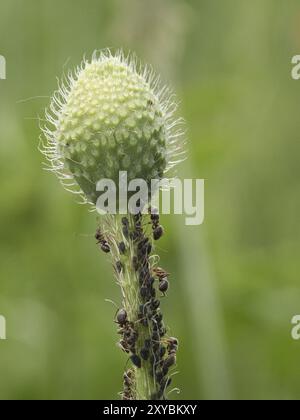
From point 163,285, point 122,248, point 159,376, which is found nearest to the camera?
point 159,376

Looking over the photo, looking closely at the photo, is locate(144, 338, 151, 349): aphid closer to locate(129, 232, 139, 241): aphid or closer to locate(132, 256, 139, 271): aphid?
locate(132, 256, 139, 271): aphid

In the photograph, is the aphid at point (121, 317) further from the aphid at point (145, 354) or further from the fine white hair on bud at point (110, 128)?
the fine white hair on bud at point (110, 128)

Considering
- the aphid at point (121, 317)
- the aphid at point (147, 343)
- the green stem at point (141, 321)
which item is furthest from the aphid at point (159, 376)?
the aphid at point (121, 317)

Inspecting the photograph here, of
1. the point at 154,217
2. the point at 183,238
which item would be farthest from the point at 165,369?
the point at 183,238

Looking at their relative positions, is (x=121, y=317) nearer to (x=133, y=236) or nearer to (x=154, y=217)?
(x=133, y=236)

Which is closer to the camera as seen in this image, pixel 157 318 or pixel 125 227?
pixel 157 318

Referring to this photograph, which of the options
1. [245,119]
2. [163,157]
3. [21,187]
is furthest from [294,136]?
[163,157]

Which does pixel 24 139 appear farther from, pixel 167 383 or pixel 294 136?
pixel 167 383
